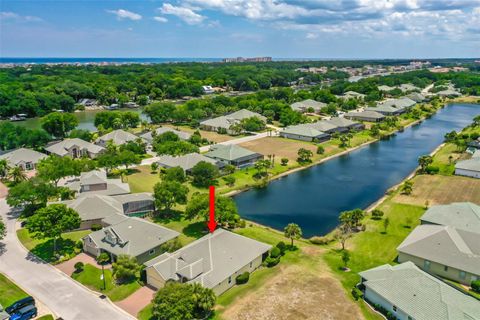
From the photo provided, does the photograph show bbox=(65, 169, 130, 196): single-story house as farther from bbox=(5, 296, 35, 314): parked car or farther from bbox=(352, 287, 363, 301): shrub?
bbox=(352, 287, 363, 301): shrub

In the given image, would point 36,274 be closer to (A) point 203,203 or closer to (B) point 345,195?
(A) point 203,203

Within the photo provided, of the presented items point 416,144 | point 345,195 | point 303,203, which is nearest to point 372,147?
point 416,144

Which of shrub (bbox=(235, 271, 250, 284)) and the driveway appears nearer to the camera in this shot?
the driveway

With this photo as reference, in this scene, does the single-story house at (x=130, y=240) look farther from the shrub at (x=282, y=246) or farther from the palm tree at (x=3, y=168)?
the palm tree at (x=3, y=168)

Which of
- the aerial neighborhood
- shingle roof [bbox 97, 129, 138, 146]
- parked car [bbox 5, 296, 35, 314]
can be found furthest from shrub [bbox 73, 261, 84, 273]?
shingle roof [bbox 97, 129, 138, 146]

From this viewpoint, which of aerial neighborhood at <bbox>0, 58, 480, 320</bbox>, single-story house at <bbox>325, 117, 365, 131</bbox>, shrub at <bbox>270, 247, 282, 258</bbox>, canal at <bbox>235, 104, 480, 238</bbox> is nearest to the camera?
aerial neighborhood at <bbox>0, 58, 480, 320</bbox>

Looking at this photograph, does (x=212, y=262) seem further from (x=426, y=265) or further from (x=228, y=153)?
(x=228, y=153)

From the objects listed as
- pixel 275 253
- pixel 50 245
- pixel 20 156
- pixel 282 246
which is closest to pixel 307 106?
pixel 20 156
